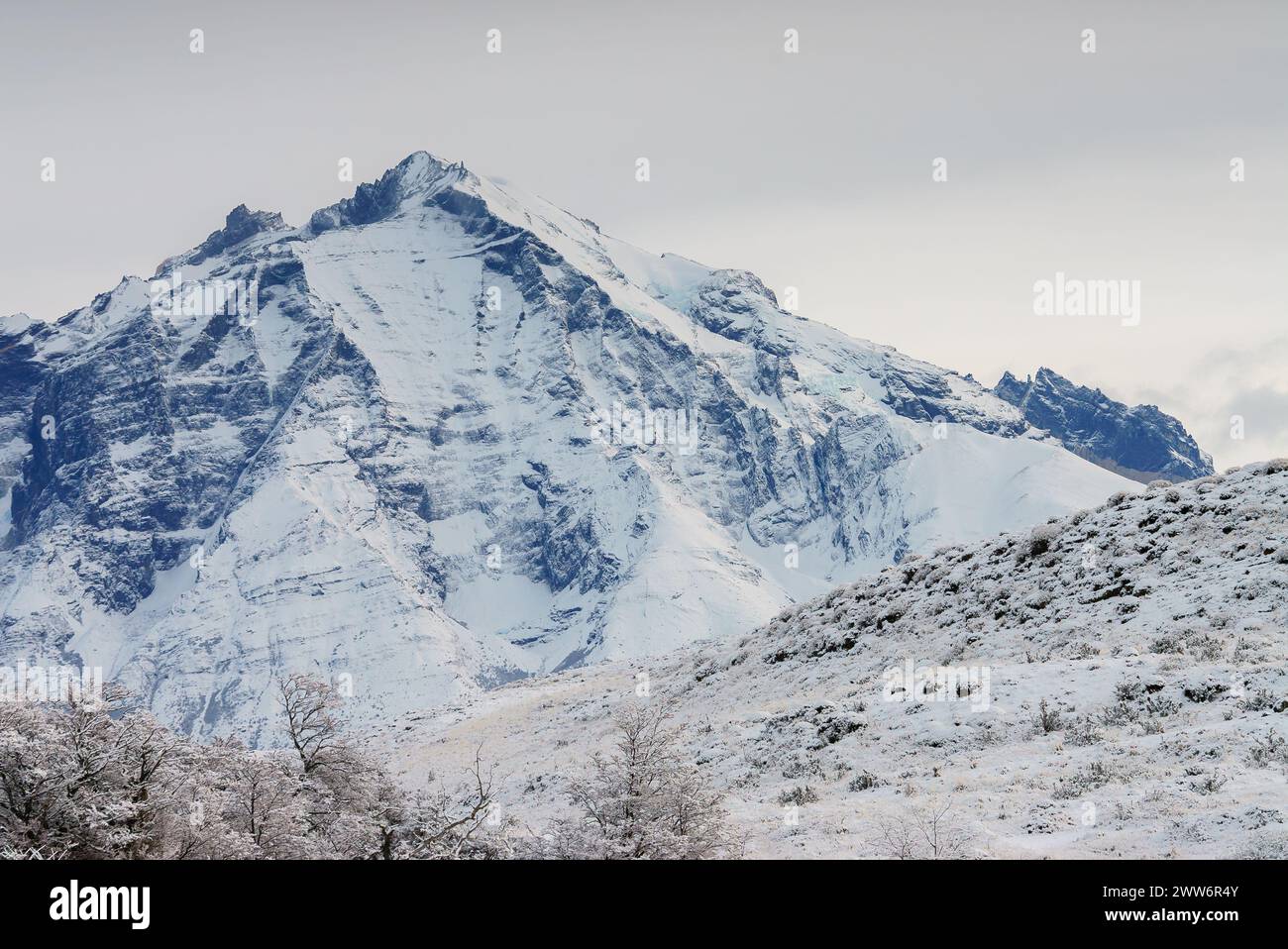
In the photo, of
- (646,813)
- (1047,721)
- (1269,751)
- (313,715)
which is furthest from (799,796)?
(313,715)

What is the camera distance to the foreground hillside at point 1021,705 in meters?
17.4

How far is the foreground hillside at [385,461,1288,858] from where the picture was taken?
1744 cm

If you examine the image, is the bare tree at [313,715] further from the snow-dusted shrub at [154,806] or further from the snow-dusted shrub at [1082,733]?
the snow-dusted shrub at [1082,733]

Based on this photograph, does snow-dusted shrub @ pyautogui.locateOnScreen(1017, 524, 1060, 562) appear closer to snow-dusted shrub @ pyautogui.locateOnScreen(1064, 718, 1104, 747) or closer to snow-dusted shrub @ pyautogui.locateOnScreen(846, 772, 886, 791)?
snow-dusted shrub @ pyautogui.locateOnScreen(1064, 718, 1104, 747)

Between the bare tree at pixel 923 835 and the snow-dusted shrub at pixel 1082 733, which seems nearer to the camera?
the bare tree at pixel 923 835

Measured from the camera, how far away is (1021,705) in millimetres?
25094

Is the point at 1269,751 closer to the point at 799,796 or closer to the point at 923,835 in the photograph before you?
the point at 923,835

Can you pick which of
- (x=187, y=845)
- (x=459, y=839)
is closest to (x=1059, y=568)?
(x=459, y=839)

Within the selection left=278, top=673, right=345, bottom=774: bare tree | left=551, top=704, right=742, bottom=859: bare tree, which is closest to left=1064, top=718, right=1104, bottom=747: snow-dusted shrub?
left=551, top=704, right=742, bottom=859: bare tree

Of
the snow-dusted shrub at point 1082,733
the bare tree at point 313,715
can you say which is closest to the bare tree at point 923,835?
the snow-dusted shrub at point 1082,733

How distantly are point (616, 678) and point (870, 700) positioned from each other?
1252 inches
